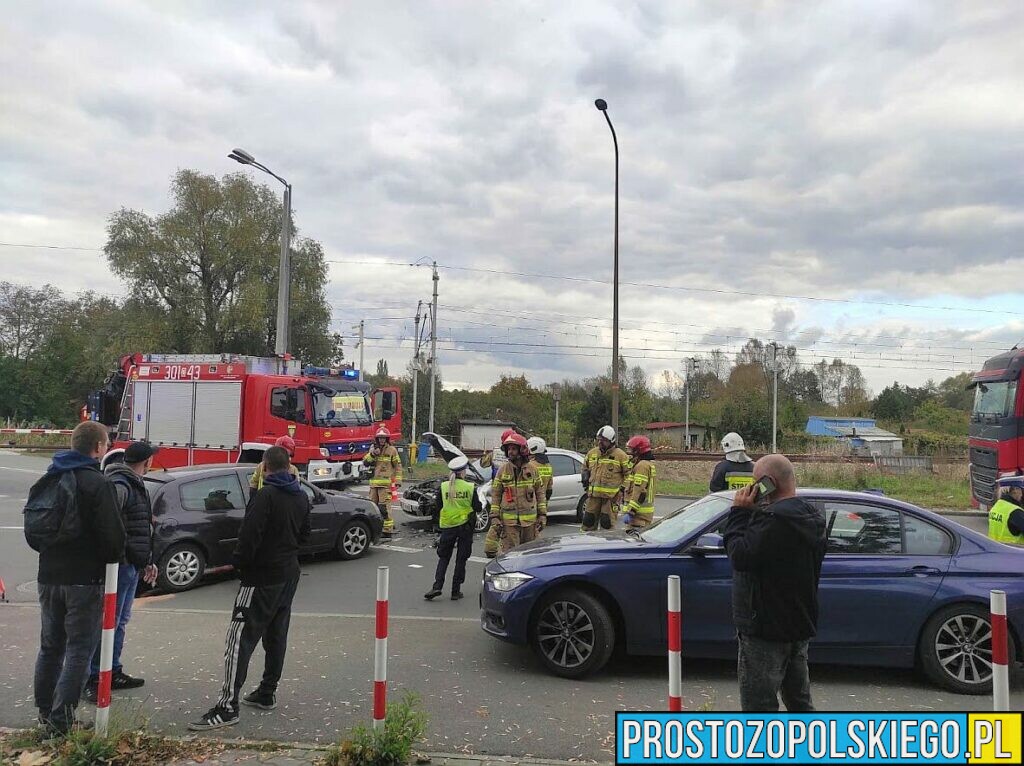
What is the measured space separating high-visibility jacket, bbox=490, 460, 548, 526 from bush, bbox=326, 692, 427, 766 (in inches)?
151

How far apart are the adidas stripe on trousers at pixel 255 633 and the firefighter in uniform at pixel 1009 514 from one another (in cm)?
578

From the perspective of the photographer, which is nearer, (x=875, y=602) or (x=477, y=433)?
(x=875, y=602)

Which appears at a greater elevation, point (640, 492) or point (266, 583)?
point (640, 492)

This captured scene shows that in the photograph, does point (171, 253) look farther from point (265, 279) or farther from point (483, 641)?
point (483, 641)

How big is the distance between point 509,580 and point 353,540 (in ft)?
17.5

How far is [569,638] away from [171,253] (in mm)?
37637

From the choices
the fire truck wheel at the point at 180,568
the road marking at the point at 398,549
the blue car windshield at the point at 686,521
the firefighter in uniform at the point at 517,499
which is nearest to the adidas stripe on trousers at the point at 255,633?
the blue car windshield at the point at 686,521

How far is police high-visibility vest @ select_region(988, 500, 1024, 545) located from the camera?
6.71 m

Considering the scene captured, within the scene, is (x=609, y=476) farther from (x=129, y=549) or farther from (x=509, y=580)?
(x=129, y=549)

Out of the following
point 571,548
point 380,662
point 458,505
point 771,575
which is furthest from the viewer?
point 458,505

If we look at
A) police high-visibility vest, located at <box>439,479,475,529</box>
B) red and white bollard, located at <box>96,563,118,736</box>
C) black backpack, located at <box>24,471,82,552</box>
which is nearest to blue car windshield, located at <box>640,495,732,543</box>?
police high-visibility vest, located at <box>439,479,475,529</box>

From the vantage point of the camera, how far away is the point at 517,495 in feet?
25.3

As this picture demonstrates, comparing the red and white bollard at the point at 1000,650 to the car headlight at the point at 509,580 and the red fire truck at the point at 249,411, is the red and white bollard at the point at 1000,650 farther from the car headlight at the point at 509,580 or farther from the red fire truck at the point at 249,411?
the red fire truck at the point at 249,411

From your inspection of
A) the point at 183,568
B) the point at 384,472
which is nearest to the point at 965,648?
the point at 183,568
